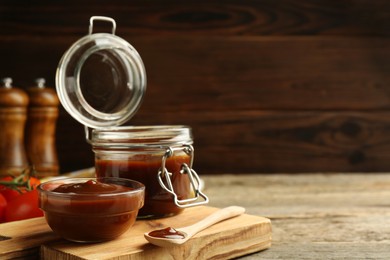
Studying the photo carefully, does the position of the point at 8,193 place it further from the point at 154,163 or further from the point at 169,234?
the point at 169,234

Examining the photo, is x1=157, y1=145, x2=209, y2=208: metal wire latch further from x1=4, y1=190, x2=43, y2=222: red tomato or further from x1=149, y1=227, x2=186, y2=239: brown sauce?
x1=4, y1=190, x2=43, y2=222: red tomato

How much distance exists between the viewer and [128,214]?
0.86 metres

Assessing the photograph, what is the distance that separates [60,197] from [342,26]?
1.61 m

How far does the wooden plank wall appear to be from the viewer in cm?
204

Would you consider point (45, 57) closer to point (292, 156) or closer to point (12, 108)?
point (12, 108)

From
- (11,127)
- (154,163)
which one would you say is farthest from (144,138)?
(11,127)

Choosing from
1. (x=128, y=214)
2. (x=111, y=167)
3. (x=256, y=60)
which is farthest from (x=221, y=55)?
(x=128, y=214)

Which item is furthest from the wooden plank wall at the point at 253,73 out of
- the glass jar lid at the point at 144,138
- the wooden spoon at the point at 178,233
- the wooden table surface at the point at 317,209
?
the wooden spoon at the point at 178,233

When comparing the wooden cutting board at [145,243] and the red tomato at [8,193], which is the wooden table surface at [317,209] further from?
the red tomato at [8,193]

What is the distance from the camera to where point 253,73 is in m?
2.14

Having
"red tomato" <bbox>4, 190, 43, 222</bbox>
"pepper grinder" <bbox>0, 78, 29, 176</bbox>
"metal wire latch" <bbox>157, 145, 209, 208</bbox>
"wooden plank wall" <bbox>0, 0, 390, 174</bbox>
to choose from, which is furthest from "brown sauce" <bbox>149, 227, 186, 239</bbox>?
"wooden plank wall" <bbox>0, 0, 390, 174</bbox>

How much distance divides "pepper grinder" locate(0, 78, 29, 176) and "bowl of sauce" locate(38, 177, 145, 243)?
836 millimetres

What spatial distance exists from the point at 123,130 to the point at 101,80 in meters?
0.18

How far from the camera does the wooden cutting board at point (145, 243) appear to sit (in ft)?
2.68
